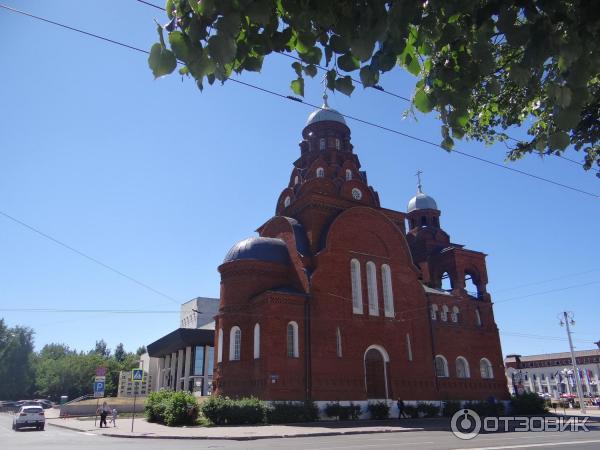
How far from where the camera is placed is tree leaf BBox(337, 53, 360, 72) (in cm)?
342

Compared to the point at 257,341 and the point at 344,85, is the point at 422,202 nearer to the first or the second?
the point at 257,341

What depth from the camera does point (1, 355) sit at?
77500mm

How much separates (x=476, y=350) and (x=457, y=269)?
6306 millimetres

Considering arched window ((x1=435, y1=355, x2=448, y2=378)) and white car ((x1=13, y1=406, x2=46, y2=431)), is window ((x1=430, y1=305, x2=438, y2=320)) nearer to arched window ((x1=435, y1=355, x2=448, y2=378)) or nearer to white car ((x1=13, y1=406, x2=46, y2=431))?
arched window ((x1=435, y1=355, x2=448, y2=378))

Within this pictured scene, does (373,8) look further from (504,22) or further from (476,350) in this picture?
(476,350)

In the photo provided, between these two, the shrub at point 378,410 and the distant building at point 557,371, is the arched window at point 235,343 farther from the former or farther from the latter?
the distant building at point 557,371

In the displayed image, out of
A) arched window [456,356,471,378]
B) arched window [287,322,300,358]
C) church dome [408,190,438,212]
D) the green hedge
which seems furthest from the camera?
church dome [408,190,438,212]

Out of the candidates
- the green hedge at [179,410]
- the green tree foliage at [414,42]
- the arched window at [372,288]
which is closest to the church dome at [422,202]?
the arched window at [372,288]

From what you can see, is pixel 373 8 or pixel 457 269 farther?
pixel 457 269

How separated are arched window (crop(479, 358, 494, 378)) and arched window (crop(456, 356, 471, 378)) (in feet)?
5.38

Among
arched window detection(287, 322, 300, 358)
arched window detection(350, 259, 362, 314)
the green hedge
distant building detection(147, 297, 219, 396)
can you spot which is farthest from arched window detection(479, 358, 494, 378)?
distant building detection(147, 297, 219, 396)

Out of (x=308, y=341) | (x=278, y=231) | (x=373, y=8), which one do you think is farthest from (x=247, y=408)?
(x=373, y=8)

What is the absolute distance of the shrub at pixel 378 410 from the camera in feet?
84.4

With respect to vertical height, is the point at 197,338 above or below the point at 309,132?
below
